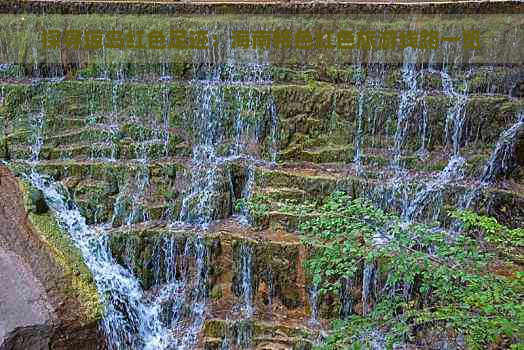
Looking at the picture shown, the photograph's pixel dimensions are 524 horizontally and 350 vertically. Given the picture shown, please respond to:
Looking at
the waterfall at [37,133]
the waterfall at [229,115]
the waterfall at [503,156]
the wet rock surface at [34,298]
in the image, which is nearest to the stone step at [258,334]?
the wet rock surface at [34,298]

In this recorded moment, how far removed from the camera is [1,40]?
5.79 m

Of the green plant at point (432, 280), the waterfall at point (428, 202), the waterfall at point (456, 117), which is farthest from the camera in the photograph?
the waterfall at point (456, 117)

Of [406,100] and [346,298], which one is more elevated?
[406,100]

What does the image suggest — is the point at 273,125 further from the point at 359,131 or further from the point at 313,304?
the point at 313,304

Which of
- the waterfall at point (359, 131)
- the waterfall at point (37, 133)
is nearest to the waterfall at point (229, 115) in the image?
the waterfall at point (359, 131)

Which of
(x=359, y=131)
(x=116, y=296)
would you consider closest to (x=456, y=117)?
(x=359, y=131)

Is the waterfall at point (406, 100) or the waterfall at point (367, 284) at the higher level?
the waterfall at point (406, 100)

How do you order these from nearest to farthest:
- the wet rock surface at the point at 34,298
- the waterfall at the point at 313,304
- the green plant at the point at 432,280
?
the green plant at the point at 432,280, the wet rock surface at the point at 34,298, the waterfall at the point at 313,304

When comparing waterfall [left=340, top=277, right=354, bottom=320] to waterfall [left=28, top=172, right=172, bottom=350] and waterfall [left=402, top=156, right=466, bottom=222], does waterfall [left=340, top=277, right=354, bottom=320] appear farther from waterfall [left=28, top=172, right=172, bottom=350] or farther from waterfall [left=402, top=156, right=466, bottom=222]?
waterfall [left=28, top=172, right=172, bottom=350]

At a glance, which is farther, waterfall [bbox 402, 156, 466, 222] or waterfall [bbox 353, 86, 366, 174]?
waterfall [bbox 353, 86, 366, 174]

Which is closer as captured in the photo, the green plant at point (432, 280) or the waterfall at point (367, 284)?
the green plant at point (432, 280)

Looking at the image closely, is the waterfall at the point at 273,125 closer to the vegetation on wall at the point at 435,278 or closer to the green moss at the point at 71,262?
the vegetation on wall at the point at 435,278

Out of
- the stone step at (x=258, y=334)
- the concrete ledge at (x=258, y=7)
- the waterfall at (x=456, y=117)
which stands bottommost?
the stone step at (x=258, y=334)

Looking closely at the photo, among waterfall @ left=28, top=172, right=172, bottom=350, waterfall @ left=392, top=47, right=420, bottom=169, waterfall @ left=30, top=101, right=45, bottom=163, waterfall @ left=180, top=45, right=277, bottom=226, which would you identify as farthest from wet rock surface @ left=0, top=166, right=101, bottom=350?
waterfall @ left=392, top=47, right=420, bottom=169
